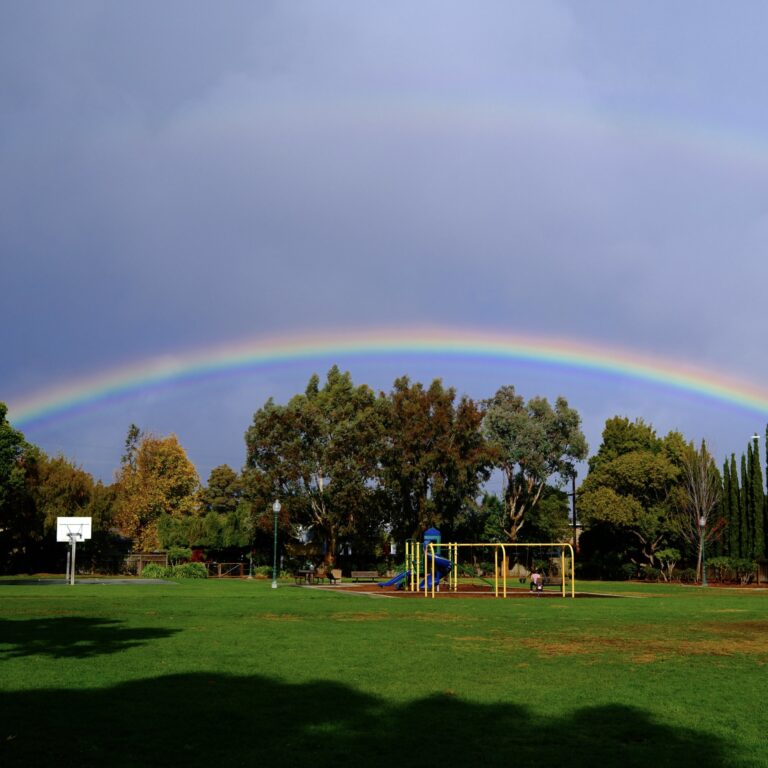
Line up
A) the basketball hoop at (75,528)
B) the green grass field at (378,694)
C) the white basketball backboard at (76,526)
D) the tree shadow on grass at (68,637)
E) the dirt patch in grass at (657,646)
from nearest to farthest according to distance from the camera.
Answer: the green grass field at (378,694), the tree shadow on grass at (68,637), the dirt patch in grass at (657,646), the basketball hoop at (75,528), the white basketball backboard at (76,526)

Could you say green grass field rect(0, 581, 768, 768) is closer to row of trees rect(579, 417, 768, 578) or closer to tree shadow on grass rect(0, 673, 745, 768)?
tree shadow on grass rect(0, 673, 745, 768)

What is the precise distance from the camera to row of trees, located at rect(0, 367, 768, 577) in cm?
6531

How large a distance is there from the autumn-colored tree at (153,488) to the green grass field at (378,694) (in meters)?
64.2

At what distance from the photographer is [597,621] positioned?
23.1 metres

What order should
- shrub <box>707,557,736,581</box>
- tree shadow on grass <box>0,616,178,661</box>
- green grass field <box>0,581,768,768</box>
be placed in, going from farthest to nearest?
shrub <box>707,557,736,581</box>, tree shadow on grass <box>0,616,178,661</box>, green grass field <box>0,581,768,768</box>

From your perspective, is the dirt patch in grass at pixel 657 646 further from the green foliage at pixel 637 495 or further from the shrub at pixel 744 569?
the green foliage at pixel 637 495

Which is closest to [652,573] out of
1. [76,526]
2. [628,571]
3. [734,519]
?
[628,571]

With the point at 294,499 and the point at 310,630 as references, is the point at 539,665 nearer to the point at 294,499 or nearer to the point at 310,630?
the point at 310,630

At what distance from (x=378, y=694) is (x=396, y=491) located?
191 ft

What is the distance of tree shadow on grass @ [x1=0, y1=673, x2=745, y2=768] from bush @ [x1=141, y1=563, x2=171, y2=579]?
55.2 m

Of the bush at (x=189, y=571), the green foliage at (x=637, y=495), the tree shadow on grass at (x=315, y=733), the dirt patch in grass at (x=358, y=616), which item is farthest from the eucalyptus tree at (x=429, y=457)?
the tree shadow on grass at (x=315, y=733)

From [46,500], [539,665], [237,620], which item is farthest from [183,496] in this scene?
[539,665]

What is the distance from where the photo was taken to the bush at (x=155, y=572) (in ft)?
208

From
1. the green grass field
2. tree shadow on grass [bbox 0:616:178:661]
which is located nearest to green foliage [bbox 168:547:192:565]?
tree shadow on grass [bbox 0:616:178:661]
